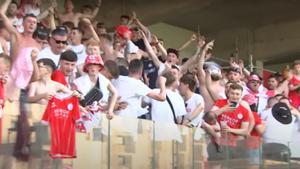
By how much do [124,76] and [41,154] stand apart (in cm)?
210

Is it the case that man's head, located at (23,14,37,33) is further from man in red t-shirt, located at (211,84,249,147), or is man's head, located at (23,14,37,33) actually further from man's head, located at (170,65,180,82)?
man in red t-shirt, located at (211,84,249,147)

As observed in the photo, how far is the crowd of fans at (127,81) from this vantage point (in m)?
7.35

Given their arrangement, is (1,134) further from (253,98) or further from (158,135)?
(253,98)

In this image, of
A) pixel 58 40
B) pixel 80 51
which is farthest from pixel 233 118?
pixel 58 40

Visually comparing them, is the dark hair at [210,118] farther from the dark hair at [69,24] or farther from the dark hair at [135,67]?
the dark hair at [69,24]

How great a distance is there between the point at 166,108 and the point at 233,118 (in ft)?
3.87

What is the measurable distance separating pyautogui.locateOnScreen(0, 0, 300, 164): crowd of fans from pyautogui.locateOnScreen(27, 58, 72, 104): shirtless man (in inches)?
Result: 0.4

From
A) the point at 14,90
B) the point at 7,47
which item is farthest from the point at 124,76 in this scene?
the point at 14,90

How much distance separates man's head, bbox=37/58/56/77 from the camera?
732cm

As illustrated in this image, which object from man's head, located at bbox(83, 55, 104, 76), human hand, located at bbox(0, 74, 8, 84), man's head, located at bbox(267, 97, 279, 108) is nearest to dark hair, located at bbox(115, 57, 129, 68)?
man's head, located at bbox(83, 55, 104, 76)

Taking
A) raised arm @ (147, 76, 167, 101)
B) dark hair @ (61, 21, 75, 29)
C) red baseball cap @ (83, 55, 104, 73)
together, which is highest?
dark hair @ (61, 21, 75, 29)

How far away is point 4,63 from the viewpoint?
684 cm

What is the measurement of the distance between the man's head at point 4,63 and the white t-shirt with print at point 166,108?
2402mm

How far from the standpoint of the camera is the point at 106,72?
334 inches
